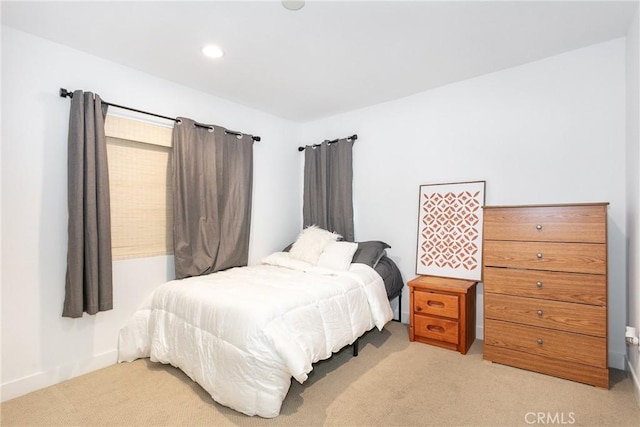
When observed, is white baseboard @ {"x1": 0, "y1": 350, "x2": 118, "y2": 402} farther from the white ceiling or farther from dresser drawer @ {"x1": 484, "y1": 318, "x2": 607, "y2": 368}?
dresser drawer @ {"x1": 484, "y1": 318, "x2": 607, "y2": 368}

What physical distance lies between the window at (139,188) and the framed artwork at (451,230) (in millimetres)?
2432

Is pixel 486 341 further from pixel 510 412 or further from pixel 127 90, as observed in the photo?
pixel 127 90

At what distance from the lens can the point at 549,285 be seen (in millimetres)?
2207

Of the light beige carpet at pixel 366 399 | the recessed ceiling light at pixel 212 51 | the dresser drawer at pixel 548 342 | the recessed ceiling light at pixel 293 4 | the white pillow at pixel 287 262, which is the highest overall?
the recessed ceiling light at pixel 293 4

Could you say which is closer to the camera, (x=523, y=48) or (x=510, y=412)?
(x=510, y=412)

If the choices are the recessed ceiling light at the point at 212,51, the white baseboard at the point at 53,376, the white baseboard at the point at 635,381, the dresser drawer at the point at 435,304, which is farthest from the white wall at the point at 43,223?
the white baseboard at the point at 635,381

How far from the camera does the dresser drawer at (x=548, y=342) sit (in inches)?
80.9

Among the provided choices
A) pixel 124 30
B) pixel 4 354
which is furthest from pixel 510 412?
pixel 124 30

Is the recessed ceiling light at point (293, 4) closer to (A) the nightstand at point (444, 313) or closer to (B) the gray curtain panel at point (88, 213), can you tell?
(B) the gray curtain panel at point (88, 213)

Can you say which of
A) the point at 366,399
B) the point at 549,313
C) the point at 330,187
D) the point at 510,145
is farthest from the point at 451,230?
the point at 366,399

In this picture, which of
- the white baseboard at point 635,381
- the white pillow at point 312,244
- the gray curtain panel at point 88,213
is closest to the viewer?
the white baseboard at point 635,381

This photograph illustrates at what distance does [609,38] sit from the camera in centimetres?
232

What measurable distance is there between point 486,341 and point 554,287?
0.63 metres

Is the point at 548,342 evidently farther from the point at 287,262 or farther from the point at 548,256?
the point at 287,262
